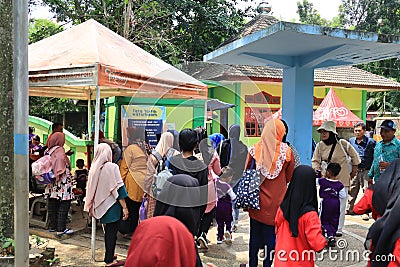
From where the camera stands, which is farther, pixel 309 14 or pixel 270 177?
pixel 309 14

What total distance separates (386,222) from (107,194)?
2.80 metres

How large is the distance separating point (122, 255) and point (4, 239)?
4.75 ft

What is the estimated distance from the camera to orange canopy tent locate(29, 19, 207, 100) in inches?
196

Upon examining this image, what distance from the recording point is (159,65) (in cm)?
679

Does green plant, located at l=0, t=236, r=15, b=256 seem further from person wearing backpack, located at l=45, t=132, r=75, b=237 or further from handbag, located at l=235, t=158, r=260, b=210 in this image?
handbag, located at l=235, t=158, r=260, b=210

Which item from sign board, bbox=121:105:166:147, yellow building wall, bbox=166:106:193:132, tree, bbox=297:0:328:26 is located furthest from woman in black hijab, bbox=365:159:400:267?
tree, bbox=297:0:328:26

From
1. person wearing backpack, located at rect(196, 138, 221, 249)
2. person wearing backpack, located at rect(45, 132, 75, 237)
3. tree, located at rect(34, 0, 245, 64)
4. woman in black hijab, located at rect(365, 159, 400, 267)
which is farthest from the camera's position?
tree, located at rect(34, 0, 245, 64)

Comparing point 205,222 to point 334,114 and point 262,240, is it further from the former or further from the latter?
point 334,114

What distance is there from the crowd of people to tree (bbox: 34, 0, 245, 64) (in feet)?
19.1

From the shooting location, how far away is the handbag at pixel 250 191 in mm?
4004

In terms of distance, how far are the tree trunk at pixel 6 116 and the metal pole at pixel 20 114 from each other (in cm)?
146

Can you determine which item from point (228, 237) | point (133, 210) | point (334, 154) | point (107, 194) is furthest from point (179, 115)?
point (107, 194)

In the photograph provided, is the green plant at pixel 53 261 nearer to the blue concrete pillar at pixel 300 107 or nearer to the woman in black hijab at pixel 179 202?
the woman in black hijab at pixel 179 202

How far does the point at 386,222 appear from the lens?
274 cm
